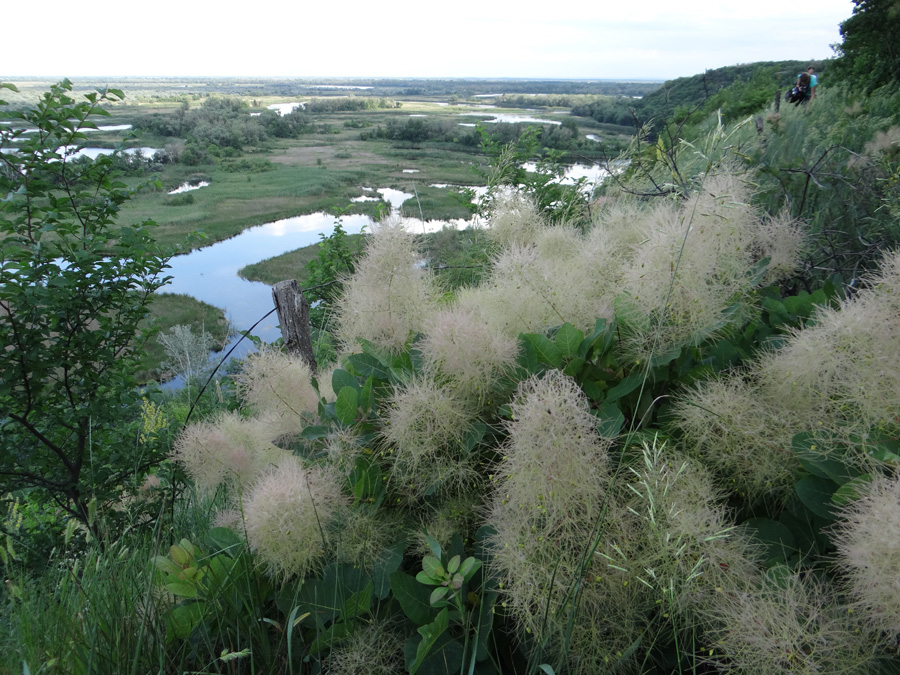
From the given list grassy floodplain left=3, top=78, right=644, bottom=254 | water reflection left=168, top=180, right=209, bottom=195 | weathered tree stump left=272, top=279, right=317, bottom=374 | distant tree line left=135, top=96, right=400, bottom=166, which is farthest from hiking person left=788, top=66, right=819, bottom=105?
water reflection left=168, top=180, right=209, bottom=195

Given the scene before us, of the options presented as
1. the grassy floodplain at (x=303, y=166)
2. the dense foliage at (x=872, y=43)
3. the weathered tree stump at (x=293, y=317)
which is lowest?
the grassy floodplain at (x=303, y=166)

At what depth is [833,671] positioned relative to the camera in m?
0.73

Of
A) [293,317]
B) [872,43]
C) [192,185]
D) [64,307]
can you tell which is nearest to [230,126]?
[192,185]

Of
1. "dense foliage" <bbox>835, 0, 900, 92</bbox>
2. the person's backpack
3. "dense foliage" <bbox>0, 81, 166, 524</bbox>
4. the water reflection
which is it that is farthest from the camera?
the water reflection

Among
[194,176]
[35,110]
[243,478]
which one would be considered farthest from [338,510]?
[194,176]

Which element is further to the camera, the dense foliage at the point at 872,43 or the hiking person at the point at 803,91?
the dense foliage at the point at 872,43

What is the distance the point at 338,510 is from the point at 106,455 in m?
2.64

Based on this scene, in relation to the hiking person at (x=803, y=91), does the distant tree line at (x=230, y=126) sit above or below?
below

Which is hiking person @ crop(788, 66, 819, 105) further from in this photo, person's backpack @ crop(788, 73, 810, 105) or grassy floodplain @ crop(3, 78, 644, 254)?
grassy floodplain @ crop(3, 78, 644, 254)

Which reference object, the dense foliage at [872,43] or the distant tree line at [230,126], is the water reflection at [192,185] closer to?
the distant tree line at [230,126]

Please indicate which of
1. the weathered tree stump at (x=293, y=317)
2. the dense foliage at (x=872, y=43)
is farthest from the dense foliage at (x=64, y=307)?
the dense foliage at (x=872, y=43)

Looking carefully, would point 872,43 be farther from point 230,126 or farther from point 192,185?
point 230,126

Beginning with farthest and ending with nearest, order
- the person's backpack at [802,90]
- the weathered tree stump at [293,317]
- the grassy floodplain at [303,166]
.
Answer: the grassy floodplain at [303,166] → the person's backpack at [802,90] → the weathered tree stump at [293,317]

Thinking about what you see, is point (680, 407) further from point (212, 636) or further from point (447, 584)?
point (212, 636)
